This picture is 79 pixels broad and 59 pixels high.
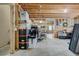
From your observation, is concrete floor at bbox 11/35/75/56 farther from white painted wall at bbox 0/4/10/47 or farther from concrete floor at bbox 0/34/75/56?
white painted wall at bbox 0/4/10/47

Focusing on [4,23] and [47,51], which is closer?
[47,51]

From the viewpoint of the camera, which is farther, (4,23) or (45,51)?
(4,23)

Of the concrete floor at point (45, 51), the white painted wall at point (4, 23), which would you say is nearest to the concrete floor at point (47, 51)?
the concrete floor at point (45, 51)

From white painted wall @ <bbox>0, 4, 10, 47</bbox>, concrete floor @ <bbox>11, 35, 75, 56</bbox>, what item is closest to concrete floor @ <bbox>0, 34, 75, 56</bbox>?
concrete floor @ <bbox>11, 35, 75, 56</bbox>

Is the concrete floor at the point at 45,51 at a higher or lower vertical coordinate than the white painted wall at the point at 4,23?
lower

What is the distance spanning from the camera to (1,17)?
7.92 meters

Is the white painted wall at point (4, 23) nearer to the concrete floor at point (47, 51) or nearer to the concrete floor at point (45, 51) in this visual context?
the concrete floor at point (45, 51)

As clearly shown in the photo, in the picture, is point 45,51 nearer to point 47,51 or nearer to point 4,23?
point 47,51

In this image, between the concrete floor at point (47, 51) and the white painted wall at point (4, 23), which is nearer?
the concrete floor at point (47, 51)

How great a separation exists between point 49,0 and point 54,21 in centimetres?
709

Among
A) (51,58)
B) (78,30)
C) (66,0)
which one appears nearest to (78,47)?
(78,30)

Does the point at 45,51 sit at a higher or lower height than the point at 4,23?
lower

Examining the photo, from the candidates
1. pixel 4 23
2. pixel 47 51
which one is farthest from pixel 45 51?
pixel 4 23

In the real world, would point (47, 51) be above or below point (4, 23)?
below
